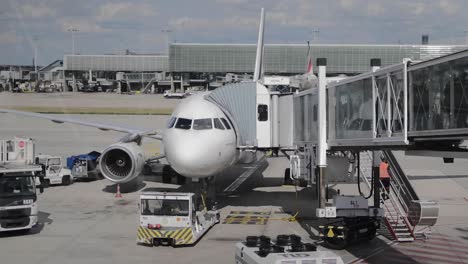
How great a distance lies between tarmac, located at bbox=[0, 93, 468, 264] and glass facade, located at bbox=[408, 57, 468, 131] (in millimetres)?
7538

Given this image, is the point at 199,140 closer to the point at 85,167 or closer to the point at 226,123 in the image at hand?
the point at 226,123

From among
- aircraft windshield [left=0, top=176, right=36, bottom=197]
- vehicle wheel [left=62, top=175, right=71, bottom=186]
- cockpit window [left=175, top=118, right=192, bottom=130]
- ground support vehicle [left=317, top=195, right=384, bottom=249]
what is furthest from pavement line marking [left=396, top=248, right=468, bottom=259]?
vehicle wheel [left=62, top=175, right=71, bottom=186]

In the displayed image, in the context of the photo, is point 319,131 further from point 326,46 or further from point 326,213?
point 326,46

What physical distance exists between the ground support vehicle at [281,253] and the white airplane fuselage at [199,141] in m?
8.26

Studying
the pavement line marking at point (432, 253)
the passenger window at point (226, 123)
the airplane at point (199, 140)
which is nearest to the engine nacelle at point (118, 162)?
the airplane at point (199, 140)

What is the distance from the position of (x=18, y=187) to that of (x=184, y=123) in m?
6.99

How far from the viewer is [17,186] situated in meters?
22.7

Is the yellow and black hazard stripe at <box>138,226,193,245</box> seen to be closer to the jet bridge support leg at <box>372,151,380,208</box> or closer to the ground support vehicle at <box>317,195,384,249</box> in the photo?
the ground support vehicle at <box>317,195,384,249</box>

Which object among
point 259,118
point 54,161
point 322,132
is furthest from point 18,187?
point 54,161

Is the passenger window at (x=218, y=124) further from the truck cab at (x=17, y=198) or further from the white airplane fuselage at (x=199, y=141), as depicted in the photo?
the truck cab at (x=17, y=198)

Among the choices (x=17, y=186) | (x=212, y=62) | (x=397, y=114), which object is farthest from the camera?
(x=212, y=62)

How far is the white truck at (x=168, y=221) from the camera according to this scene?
20406mm

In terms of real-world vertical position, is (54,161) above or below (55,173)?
above

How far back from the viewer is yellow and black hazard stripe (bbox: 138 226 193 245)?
2038 centimetres
